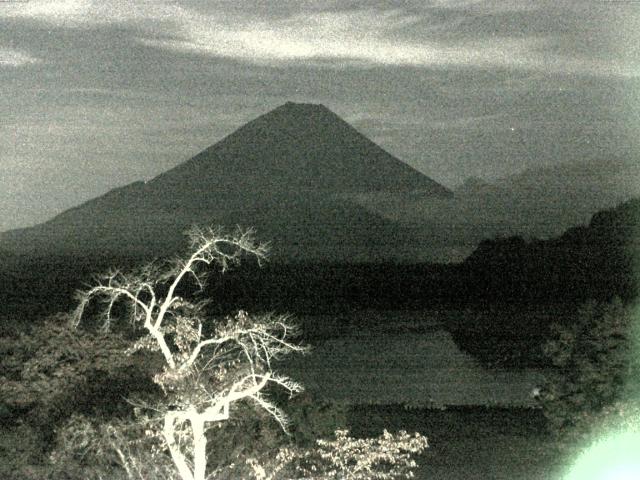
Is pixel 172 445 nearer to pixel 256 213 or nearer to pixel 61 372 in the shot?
pixel 61 372

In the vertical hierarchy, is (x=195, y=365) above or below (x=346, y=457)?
Result: above

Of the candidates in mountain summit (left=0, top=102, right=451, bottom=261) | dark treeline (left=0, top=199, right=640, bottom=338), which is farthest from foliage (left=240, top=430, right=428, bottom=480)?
mountain summit (left=0, top=102, right=451, bottom=261)

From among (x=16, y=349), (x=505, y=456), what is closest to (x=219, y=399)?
(x=16, y=349)

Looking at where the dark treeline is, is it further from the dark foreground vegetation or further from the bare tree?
the bare tree

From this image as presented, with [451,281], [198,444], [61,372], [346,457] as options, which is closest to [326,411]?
[346,457]

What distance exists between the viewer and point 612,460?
1559 cm

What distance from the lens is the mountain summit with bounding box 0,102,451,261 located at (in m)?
141

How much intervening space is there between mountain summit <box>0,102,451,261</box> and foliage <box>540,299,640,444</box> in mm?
99282

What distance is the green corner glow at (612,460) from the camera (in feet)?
48.6

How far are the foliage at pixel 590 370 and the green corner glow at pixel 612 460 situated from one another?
2.26 ft

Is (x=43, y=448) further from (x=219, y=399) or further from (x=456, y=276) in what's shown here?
(x=456, y=276)

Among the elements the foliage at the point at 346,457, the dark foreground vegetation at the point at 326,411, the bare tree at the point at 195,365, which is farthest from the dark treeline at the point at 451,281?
the bare tree at the point at 195,365

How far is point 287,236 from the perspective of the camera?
157875mm

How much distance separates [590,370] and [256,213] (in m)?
143
